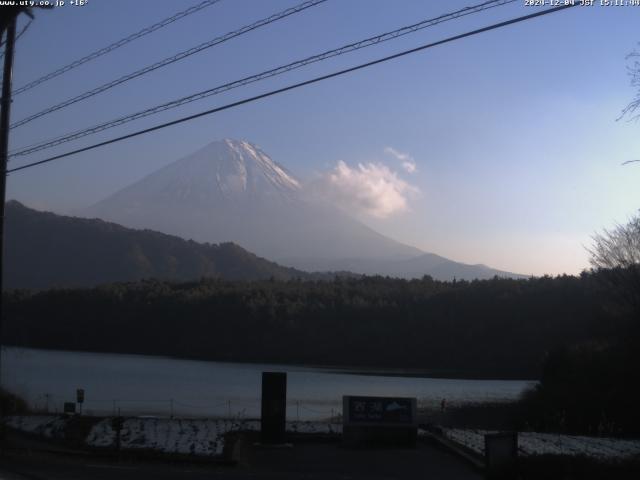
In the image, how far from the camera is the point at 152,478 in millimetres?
17219

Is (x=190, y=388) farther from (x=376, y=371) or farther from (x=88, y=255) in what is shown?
(x=88, y=255)

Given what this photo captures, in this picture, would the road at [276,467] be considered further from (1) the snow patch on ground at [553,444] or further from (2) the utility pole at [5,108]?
(2) the utility pole at [5,108]

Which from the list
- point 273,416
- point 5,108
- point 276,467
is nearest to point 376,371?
point 273,416

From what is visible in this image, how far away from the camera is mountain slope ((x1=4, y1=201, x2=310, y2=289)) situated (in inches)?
6629

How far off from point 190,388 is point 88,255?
5142 inches

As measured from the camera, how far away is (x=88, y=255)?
178 meters

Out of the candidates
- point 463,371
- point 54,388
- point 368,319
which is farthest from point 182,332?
point 54,388

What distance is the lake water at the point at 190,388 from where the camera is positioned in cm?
4294

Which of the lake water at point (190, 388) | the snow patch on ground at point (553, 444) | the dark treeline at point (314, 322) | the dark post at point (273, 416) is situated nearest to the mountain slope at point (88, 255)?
the dark treeline at point (314, 322)

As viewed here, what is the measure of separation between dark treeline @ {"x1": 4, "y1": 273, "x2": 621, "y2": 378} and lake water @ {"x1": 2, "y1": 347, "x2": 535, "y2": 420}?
1147 cm

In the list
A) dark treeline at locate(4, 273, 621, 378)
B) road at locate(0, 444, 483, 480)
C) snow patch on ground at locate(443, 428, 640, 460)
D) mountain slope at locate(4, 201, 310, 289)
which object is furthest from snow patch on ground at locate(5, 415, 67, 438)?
mountain slope at locate(4, 201, 310, 289)

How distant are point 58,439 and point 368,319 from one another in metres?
79.4

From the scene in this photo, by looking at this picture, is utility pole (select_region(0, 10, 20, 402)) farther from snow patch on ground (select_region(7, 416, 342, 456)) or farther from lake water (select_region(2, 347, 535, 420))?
lake water (select_region(2, 347, 535, 420))

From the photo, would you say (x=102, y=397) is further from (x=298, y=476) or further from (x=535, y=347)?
(x=535, y=347)
